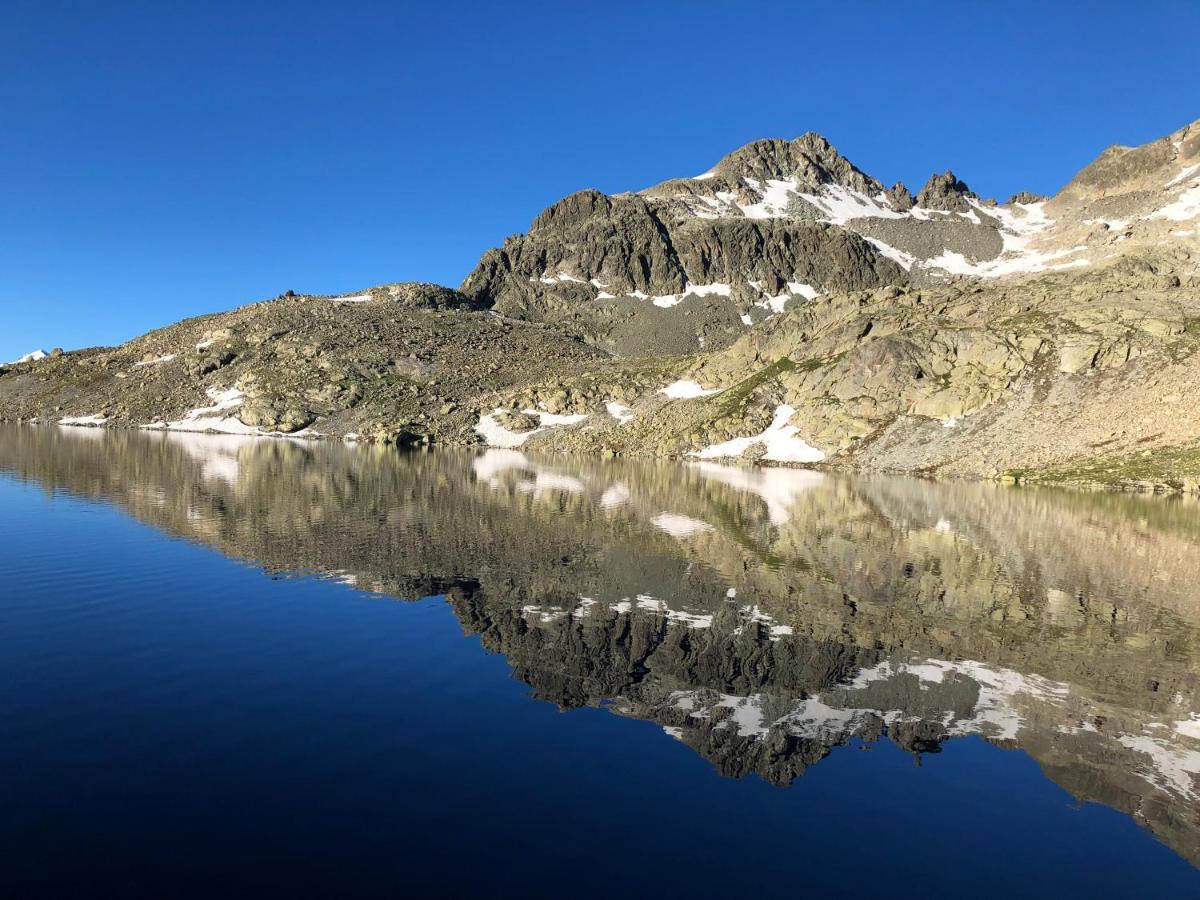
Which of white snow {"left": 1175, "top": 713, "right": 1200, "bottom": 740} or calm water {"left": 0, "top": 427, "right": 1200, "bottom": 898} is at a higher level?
calm water {"left": 0, "top": 427, "right": 1200, "bottom": 898}

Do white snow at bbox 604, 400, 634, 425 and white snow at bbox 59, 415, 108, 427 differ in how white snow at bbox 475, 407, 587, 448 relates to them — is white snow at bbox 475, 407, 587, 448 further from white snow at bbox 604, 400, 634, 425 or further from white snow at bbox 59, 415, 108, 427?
white snow at bbox 59, 415, 108, 427

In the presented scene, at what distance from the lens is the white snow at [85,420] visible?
179 m

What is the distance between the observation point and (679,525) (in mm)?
48219

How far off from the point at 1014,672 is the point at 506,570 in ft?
64.9

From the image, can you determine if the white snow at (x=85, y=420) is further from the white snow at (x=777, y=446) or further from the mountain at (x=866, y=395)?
the white snow at (x=777, y=446)

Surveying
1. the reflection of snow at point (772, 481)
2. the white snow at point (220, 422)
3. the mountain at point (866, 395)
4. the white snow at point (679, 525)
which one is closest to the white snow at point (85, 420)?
the mountain at point (866, 395)

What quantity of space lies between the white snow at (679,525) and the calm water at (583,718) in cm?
677

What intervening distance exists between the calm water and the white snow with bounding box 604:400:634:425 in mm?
111398

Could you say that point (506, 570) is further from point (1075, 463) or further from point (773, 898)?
point (1075, 463)

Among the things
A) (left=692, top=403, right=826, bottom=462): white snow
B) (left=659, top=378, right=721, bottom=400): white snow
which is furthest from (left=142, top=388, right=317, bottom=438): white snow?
(left=692, top=403, right=826, bottom=462): white snow

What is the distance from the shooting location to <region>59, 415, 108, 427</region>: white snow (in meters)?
179

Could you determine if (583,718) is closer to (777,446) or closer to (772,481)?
(772,481)

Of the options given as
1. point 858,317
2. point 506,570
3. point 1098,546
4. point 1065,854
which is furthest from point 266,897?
point 858,317

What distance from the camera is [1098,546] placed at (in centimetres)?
4291
